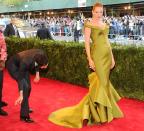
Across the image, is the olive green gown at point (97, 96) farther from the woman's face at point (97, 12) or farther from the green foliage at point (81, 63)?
the green foliage at point (81, 63)

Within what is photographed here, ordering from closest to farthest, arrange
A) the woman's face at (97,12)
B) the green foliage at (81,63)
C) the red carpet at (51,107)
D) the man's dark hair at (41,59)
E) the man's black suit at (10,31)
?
the man's dark hair at (41,59), the red carpet at (51,107), the woman's face at (97,12), the green foliage at (81,63), the man's black suit at (10,31)

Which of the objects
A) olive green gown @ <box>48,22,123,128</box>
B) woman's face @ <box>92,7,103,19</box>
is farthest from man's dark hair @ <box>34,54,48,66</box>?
woman's face @ <box>92,7,103,19</box>

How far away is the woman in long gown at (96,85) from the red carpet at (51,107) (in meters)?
0.18

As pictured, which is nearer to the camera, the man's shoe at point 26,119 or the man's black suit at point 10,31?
the man's shoe at point 26,119

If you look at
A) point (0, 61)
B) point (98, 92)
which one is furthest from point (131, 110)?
point (0, 61)

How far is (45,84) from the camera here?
919 centimetres

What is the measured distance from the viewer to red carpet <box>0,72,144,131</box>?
5656mm

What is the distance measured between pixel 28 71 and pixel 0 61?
775mm

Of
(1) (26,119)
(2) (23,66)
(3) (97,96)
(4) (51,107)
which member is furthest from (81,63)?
(2) (23,66)

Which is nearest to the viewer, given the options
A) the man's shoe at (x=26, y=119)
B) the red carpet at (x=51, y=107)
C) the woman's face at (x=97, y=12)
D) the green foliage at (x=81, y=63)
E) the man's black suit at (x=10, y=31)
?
the red carpet at (x=51, y=107)

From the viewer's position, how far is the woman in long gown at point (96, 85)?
581 centimetres

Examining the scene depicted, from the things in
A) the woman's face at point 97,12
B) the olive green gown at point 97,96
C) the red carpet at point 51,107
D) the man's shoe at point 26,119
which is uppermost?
the woman's face at point 97,12

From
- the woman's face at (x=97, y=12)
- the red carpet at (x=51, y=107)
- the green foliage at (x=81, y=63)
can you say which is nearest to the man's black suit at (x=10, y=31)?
the green foliage at (x=81, y=63)

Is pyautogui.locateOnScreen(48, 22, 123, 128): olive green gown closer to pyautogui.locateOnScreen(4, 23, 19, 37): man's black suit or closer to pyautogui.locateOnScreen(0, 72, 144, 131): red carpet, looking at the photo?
pyautogui.locateOnScreen(0, 72, 144, 131): red carpet
